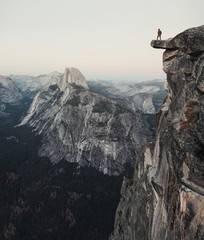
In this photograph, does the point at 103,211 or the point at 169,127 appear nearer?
the point at 169,127

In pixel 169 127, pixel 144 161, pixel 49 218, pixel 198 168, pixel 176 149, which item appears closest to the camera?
pixel 198 168

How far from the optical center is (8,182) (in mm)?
183125

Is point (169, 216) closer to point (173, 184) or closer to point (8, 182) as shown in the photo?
point (173, 184)

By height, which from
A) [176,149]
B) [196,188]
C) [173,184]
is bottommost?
[173,184]

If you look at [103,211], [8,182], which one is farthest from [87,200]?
[8,182]

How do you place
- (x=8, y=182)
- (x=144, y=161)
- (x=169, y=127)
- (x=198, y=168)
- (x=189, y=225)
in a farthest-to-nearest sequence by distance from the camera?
(x=8, y=182) < (x=144, y=161) < (x=169, y=127) < (x=198, y=168) < (x=189, y=225)

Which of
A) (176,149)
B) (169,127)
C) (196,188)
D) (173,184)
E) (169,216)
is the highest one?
(169,127)

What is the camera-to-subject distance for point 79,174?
195m

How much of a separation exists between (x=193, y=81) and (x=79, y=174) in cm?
18001

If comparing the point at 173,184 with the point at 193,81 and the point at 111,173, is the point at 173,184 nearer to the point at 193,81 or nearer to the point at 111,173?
the point at 193,81

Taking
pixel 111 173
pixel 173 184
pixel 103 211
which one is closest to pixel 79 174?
pixel 111 173

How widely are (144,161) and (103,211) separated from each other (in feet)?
398

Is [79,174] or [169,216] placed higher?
[169,216]

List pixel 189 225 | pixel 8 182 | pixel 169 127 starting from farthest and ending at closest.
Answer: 1. pixel 8 182
2. pixel 169 127
3. pixel 189 225
